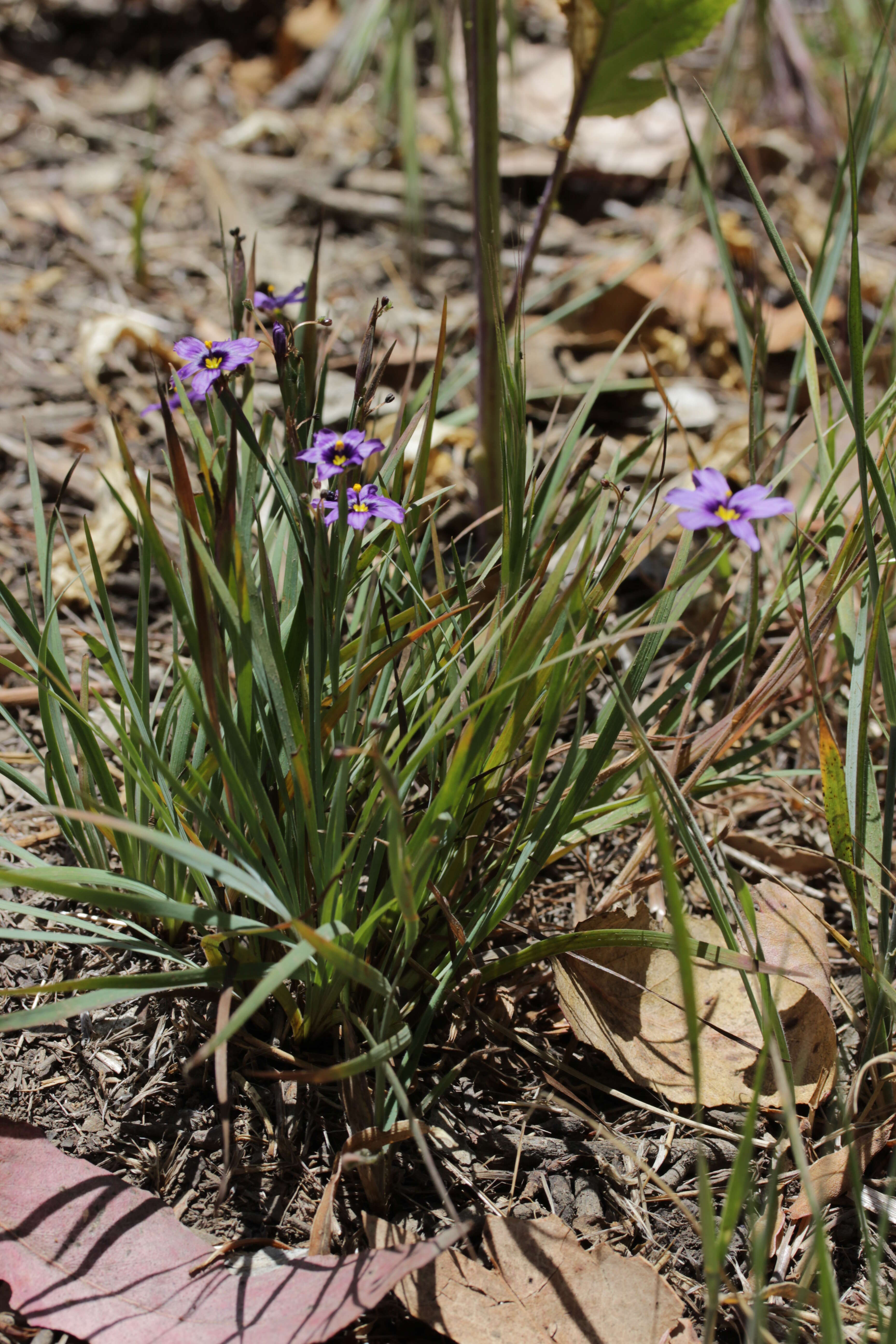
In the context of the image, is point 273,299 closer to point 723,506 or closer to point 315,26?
point 723,506

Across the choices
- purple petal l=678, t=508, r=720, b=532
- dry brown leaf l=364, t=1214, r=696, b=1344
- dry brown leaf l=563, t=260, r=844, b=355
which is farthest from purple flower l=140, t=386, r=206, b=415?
dry brown leaf l=563, t=260, r=844, b=355

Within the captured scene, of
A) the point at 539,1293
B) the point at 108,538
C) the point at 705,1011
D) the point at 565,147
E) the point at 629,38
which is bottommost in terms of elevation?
the point at 539,1293

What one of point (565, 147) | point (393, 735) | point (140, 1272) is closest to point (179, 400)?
point (393, 735)

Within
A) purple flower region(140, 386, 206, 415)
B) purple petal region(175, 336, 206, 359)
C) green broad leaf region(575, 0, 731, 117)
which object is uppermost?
green broad leaf region(575, 0, 731, 117)

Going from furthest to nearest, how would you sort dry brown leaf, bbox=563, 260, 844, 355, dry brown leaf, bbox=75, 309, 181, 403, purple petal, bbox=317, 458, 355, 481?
dry brown leaf, bbox=563, 260, 844, 355
dry brown leaf, bbox=75, 309, 181, 403
purple petal, bbox=317, 458, 355, 481

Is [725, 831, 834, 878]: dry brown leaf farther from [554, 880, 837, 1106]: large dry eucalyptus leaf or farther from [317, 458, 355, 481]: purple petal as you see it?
[317, 458, 355, 481]: purple petal

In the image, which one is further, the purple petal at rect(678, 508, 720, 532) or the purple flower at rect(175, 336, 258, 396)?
the purple flower at rect(175, 336, 258, 396)

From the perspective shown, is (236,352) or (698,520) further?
(236,352)
